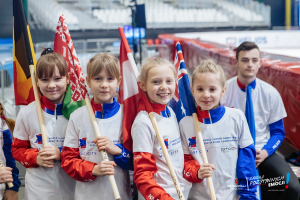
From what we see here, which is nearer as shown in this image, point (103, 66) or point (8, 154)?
point (103, 66)

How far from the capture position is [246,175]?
1.85 m

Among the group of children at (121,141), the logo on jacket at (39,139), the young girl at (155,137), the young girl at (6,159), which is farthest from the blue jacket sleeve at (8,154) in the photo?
the young girl at (155,137)

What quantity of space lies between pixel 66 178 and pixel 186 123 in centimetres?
84

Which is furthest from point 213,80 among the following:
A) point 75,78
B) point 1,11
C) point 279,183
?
point 1,11

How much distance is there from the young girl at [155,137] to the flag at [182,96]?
0.13 meters

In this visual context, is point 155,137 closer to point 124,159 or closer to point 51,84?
point 124,159

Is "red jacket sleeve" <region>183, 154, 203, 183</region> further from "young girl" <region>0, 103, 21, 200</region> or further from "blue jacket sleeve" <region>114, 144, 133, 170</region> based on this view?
"young girl" <region>0, 103, 21, 200</region>

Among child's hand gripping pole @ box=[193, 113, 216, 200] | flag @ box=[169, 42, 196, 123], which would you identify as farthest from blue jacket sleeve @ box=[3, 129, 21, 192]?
child's hand gripping pole @ box=[193, 113, 216, 200]

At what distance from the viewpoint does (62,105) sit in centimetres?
201

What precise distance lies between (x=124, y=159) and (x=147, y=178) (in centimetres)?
23

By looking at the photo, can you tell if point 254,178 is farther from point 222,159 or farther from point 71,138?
point 71,138

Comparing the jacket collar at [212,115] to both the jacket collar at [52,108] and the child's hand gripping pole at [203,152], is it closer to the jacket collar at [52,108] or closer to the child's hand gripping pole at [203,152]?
the child's hand gripping pole at [203,152]

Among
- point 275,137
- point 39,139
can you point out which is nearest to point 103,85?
point 39,139

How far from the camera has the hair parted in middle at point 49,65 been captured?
76.2 inches
